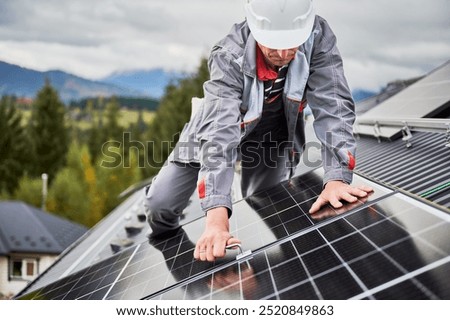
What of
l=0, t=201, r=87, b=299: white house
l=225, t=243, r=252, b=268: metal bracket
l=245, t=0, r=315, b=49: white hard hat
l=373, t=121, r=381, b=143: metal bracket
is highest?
l=245, t=0, r=315, b=49: white hard hat

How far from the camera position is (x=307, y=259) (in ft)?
7.79

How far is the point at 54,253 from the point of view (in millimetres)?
22859

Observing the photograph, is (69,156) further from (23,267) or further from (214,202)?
(214,202)

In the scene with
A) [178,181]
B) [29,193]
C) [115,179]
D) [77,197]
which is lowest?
[77,197]

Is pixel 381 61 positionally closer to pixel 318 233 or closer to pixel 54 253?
pixel 318 233

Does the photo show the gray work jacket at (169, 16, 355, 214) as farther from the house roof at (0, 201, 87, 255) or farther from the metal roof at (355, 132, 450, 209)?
the house roof at (0, 201, 87, 255)

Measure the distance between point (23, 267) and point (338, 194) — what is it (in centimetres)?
2199

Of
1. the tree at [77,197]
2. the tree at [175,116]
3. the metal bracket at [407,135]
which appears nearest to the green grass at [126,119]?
the tree at [77,197]

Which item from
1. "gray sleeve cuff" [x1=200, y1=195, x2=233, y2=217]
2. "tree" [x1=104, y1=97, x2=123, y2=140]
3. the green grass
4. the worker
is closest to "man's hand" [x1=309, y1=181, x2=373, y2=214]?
the worker

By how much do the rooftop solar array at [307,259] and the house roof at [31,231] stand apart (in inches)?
792

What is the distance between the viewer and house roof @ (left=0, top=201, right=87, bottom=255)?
22.4 meters

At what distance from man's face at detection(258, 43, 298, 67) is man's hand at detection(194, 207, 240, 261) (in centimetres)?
90

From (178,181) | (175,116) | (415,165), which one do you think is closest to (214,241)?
(178,181)

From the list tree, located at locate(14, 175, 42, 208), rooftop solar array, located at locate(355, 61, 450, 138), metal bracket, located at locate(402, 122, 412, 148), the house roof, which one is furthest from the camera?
tree, located at locate(14, 175, 42, 208)
